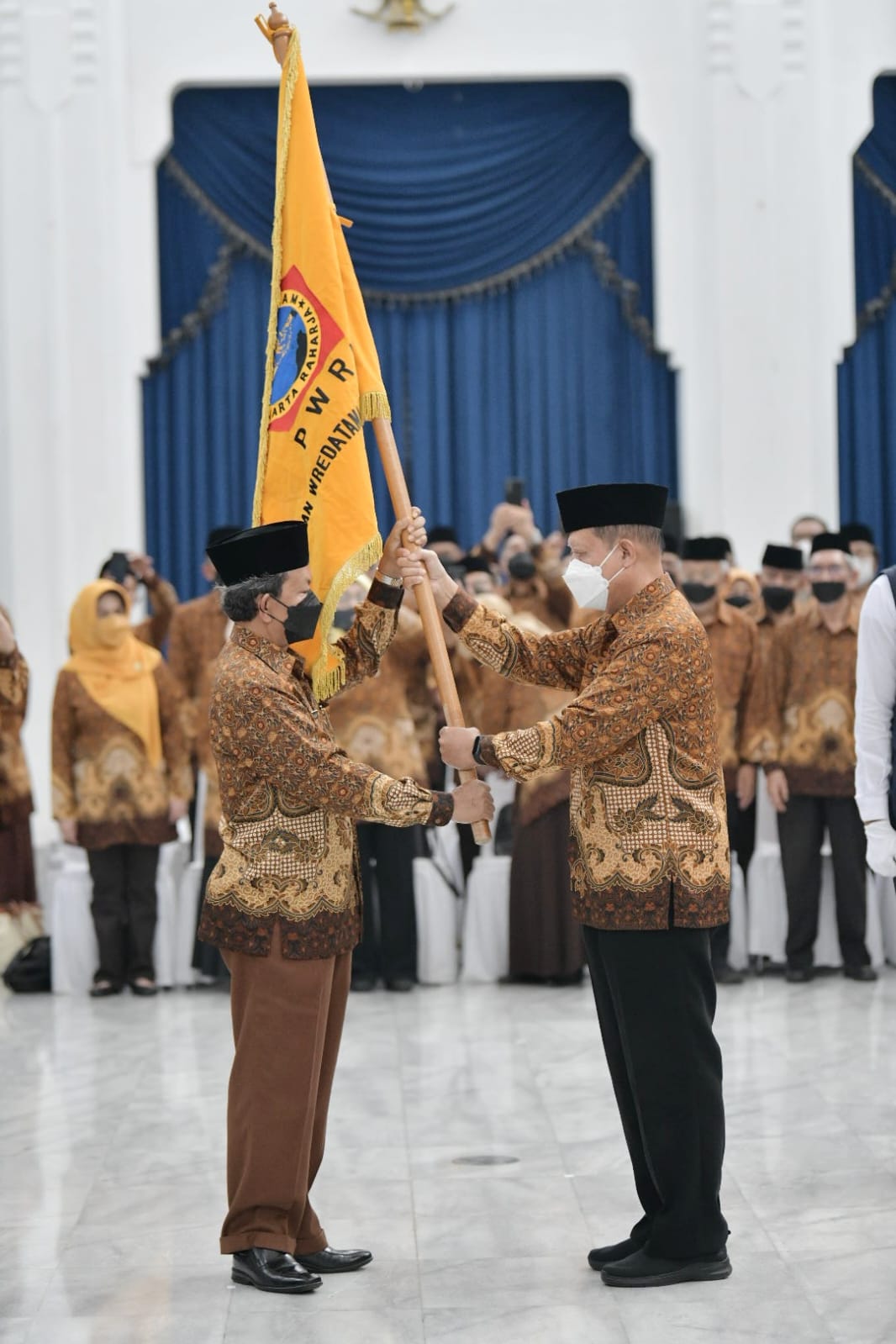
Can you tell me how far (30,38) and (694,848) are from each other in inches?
262

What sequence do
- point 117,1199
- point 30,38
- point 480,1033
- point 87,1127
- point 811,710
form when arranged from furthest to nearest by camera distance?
1. point 30,38
2. point 811,710
3. point 480,1033
4. point 87,1127
5. point 117,1199

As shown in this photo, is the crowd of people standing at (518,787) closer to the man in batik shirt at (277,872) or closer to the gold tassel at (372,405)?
the gold tassel at (372,405)

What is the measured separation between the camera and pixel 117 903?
646 cm

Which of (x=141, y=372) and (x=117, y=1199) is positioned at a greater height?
(x=141, y=372)

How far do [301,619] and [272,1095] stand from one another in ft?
2.91

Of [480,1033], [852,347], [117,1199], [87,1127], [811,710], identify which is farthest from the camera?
[852,347]

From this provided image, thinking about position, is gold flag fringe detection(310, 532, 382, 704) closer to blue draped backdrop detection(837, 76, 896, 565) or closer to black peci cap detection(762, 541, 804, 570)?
black peci cap detection(762, 541, 804, 570)

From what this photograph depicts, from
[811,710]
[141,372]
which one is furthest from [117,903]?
[141,372]

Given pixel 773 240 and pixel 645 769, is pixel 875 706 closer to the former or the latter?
pixel 645 769

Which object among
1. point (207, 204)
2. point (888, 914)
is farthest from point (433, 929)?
point (207, 204)

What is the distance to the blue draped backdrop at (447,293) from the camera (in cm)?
898

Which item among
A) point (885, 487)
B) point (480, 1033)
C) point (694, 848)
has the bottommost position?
point (480, 1033)

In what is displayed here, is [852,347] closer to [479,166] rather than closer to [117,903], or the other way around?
[479,166]

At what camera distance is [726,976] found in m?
6.34
